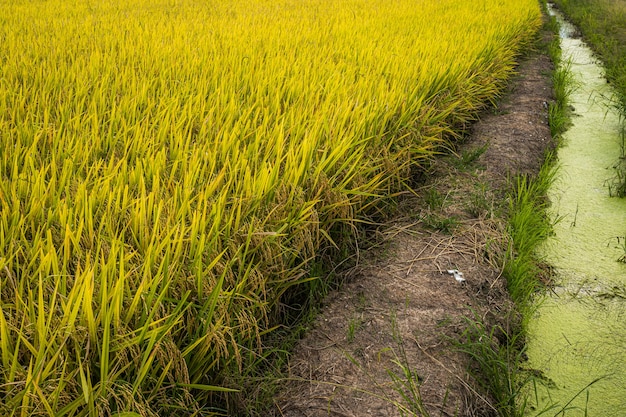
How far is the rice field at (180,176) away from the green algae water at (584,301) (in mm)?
621

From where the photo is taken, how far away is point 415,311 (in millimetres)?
1442

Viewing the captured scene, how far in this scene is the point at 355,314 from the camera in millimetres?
1435

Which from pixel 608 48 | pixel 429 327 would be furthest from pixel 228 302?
pixel 608 48

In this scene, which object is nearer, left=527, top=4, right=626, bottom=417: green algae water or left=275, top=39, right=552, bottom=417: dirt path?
left=275, top=39, right=552, bottom=417: dirt path

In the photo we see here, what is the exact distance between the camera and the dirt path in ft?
3.81

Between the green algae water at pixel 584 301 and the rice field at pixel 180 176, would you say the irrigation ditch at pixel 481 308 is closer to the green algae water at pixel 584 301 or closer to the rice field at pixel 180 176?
the green algae water at pixel 584 301

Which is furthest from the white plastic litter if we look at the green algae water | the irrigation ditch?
the green algae water

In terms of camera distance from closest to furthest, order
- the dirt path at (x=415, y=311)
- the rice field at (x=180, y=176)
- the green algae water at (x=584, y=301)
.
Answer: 1. the rice field at (x=180, y=176)
2. the dirt path at (x=415, y=311)
3. the green algae water at (x=584, y=301)

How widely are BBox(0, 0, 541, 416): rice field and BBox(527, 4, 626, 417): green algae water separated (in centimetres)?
62

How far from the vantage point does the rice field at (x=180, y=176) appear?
0.87m

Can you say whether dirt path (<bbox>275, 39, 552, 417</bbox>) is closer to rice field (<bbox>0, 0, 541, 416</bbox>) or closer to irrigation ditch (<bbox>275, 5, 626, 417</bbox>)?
irrigation ditch (<bbox>275, 5, 626, 417</bbox>)

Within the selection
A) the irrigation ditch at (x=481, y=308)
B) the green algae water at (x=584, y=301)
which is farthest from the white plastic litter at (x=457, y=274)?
the green algae water at (x=584, y=301)

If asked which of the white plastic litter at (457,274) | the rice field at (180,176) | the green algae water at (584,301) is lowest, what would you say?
the green algae water at (584,301)

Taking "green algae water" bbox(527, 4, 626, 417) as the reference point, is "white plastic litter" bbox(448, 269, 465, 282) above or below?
above
